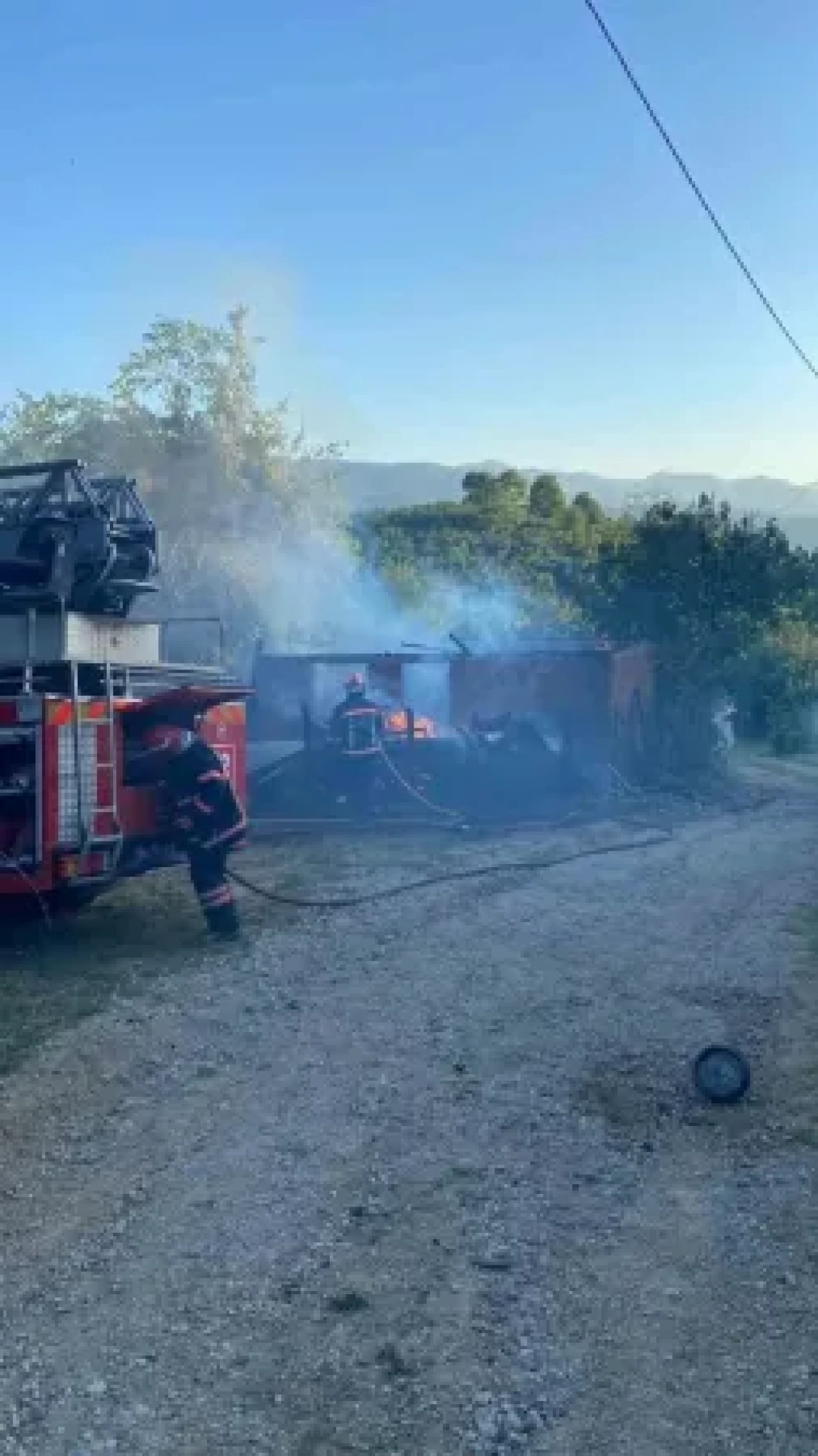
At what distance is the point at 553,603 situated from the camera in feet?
98.6

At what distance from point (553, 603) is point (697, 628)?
8.02 m

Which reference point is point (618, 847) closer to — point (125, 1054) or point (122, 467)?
point (125, 1054)

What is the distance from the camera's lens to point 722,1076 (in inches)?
233

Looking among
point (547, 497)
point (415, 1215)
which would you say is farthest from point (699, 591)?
point (547, 497)

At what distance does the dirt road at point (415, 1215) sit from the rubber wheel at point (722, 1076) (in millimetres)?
96

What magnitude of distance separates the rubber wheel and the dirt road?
0.32 feet

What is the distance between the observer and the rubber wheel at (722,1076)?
5.90 m

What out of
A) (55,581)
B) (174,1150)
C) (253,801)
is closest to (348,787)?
(253,801)

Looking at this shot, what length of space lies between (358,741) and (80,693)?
6.24 metres

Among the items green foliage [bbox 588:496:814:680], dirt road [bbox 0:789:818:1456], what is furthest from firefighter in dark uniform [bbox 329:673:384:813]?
green foliage [bbox 588:496:814:680]

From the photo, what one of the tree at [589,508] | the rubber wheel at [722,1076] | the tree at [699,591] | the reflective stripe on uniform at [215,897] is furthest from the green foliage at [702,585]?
the tree at [589,508]

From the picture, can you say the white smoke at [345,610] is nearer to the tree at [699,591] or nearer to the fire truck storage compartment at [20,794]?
the tree at [699,591]

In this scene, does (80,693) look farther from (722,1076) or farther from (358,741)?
(358,741)

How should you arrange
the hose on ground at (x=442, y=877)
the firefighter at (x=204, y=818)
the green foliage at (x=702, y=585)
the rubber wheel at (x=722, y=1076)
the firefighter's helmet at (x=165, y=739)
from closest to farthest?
the rubber wheel at (x=722, y=1076) → the firefighter at (x=204, y=818) → the firefighter's helmet at (x=165, y=739) → the hose on ground at (x=442, y=877) → the green foliage at (x=702, y=585)
